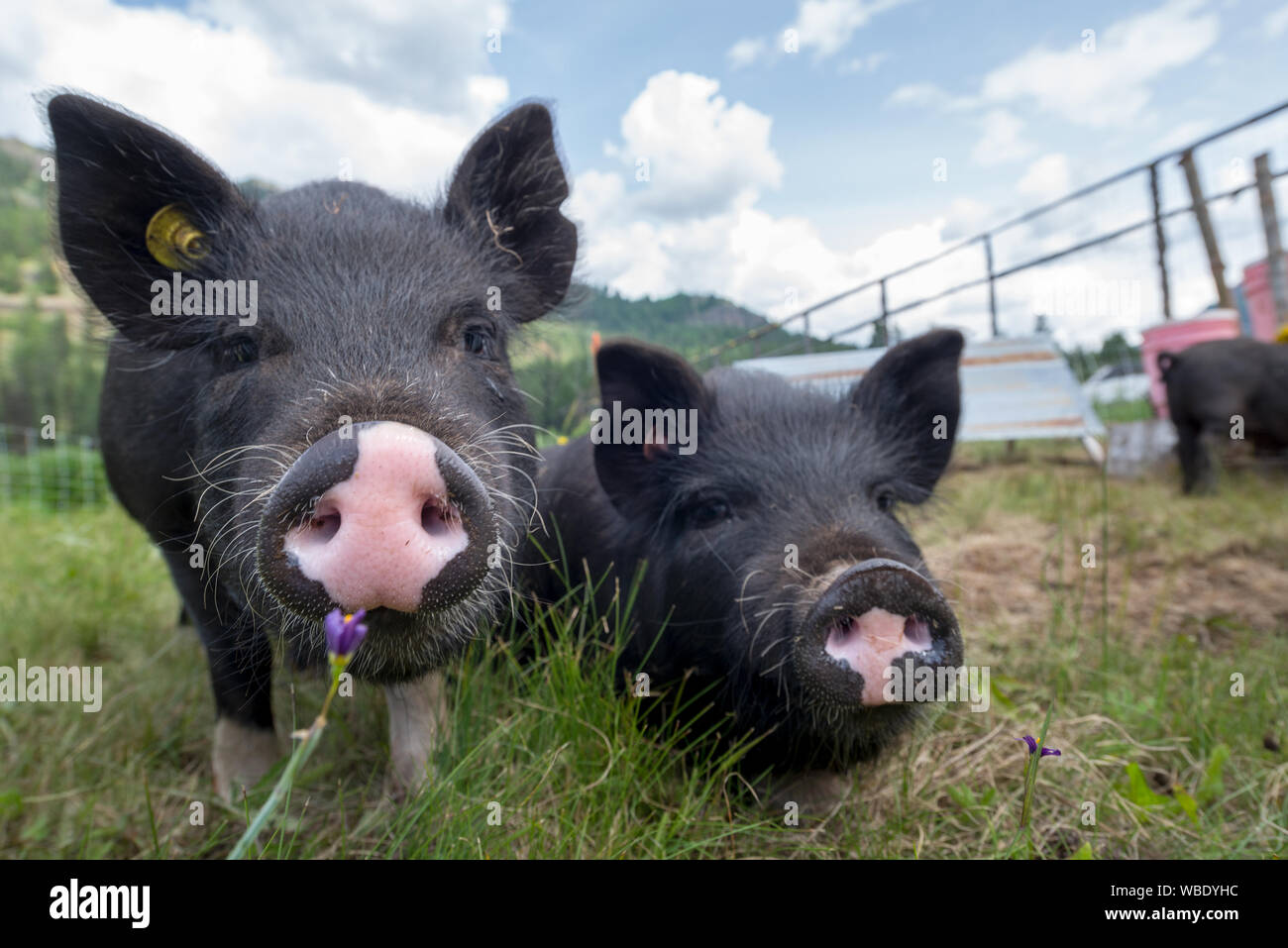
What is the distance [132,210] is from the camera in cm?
255

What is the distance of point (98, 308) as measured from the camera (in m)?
2.63

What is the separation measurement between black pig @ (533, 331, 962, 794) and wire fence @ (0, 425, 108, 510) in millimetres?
12664

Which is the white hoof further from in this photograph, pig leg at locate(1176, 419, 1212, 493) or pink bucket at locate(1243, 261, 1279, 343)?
pink bucket at locate(1243, 261, 1279, 343)

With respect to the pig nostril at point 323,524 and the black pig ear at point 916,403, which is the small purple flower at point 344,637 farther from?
the black pig ear at point 916,403

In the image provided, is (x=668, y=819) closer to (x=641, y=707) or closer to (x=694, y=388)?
(x=641, y=707)

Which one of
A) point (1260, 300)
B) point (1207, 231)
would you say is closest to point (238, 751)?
point (1260, 300)

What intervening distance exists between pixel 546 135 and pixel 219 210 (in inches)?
45.6

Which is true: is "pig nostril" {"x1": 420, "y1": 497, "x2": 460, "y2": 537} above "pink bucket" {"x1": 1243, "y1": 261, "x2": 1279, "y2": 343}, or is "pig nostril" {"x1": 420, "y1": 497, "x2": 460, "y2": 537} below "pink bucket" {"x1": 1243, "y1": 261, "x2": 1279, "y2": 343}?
below

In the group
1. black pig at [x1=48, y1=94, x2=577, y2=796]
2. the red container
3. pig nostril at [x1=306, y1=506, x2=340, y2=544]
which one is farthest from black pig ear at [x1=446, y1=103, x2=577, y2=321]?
the red container

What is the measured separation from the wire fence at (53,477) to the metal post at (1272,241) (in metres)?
16.5

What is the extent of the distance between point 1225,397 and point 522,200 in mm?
7822

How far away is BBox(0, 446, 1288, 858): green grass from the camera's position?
2324 mm

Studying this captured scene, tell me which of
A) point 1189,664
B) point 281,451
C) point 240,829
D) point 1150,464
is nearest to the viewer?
point 281,451
